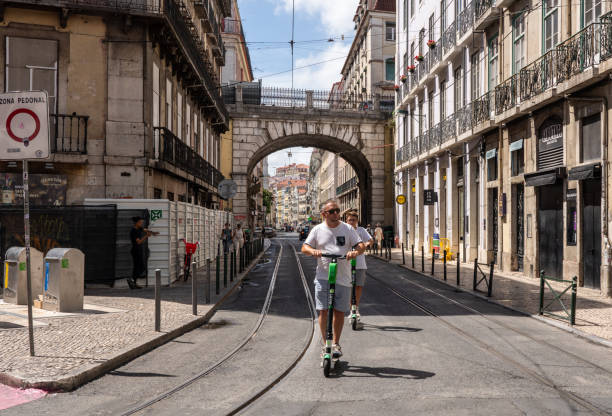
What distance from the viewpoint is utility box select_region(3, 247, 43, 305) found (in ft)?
33.9

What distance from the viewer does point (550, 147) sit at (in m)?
15.8

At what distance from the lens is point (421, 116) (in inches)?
1190

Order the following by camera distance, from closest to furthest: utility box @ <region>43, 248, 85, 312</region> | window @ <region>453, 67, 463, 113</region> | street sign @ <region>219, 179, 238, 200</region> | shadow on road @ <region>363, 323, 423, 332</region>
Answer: shadow on road @ <region>363, 323, 423, 332</region> < utility box @ <region>43, 248, 85, 312</region> < street sign @ <region>219, 179, 238, 200</region> < window @ <region>453, 67, 463, 113</region>

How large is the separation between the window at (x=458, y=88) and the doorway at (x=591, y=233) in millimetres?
10670

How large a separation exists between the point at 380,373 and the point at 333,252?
130 centimetres

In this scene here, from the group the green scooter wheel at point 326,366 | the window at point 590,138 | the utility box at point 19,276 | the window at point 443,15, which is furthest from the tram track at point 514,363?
the window at point 443,15

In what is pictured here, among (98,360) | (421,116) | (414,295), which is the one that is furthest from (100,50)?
(421,116)

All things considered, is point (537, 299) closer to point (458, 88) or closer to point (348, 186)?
point (458, 88)

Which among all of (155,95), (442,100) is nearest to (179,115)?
(155,95)

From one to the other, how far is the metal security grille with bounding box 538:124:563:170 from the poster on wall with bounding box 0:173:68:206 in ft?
42.4

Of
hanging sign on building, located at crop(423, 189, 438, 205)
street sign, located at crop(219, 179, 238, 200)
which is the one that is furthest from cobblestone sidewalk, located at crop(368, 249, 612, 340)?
hanging sign on building, located at crop(423, 189, 438, 205)

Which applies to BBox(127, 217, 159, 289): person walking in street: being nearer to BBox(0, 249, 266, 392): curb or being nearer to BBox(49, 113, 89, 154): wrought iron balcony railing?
BBox(49, 113, 89, 154): wrought iron balcony railing

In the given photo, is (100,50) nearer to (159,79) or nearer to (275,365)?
(159,79)

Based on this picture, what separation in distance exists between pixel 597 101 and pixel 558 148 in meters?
Result: 2.23
